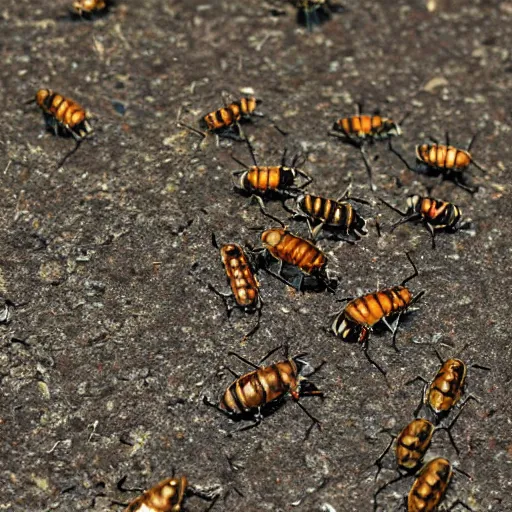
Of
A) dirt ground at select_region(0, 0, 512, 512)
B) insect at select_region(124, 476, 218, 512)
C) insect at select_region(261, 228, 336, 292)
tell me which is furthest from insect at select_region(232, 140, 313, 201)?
insect at select_region(124, 476, 218, 512)

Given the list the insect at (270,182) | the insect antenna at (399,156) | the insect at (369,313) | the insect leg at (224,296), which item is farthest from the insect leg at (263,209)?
the insect antenna at (399,156)

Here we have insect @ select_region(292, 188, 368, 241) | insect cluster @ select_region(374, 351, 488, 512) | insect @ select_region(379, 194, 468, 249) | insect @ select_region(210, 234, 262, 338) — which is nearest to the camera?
insect cluster @ select_region(374, 351, 488, 512)

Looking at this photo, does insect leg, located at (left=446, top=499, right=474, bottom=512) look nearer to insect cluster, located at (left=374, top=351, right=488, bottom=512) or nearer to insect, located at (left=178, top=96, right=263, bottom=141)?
insect cluster, located at (left=374, top=351, right=488, bottom=512)

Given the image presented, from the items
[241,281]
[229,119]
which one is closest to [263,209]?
[241,281]

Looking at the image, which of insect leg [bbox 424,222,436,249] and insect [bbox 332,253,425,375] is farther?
insect leg [bbox 424,222,436,249]

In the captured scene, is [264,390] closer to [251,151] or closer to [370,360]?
[370,360]

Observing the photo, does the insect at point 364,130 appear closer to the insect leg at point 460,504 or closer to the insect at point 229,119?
the insect at point 229,119

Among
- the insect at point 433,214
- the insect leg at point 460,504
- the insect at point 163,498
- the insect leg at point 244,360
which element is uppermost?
the insect at point 433,214
